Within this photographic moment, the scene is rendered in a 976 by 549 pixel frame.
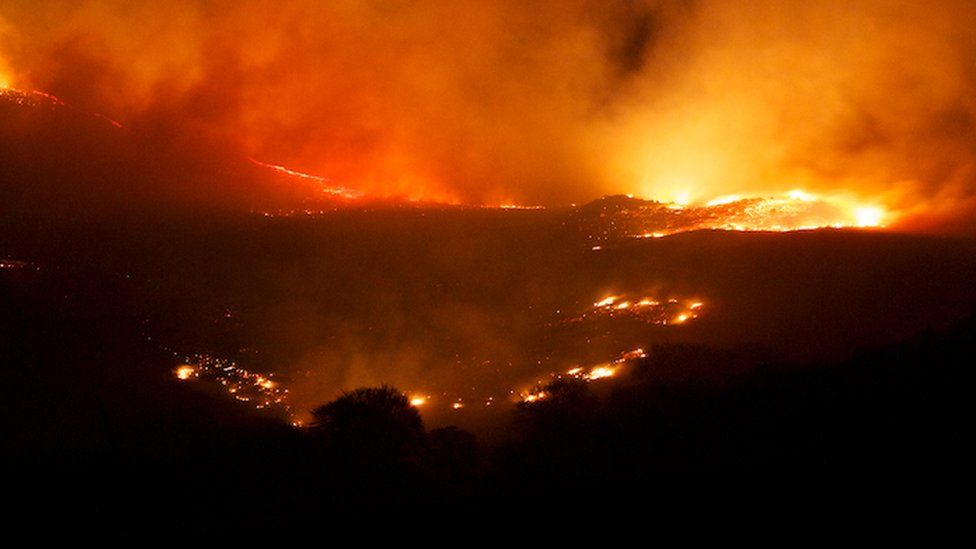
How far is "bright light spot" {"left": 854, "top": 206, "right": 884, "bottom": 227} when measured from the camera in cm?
2016

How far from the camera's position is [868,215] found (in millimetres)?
20578

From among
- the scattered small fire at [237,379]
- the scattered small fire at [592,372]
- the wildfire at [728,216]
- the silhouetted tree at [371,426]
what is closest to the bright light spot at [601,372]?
the scattered small fire at [592,372]

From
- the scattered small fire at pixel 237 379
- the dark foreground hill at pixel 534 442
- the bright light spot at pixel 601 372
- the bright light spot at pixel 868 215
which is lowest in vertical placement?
the dark foreground hill at pixel 534 442

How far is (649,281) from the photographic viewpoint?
15.8 metres

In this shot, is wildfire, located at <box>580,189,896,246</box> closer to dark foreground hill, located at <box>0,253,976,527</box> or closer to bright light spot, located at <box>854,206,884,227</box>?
bright light spot, located at <box>854,206,884,227</box>

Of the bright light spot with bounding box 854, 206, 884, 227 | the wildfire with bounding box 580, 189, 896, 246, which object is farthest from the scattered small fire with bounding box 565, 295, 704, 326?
the bright light spot with bounding box 854, 206, 884, 227

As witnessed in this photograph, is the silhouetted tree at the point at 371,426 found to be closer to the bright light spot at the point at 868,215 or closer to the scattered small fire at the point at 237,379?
the scattered small fire at the point at 237,379

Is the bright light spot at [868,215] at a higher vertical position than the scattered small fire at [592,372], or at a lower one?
higher

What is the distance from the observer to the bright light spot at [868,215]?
2016cm

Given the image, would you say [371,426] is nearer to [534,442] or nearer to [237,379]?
[534,442]

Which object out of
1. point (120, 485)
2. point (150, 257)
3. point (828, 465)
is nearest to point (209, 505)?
point (120, 485)

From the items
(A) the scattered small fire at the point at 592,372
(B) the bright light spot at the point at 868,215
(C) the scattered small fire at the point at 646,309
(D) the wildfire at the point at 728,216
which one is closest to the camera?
(A) the scattered small fire at the point at 592,372

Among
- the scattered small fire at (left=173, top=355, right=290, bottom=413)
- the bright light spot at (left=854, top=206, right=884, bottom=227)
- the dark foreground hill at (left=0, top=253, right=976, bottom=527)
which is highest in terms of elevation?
the bright light spot at (left=854, top=206, right=884, bottom=227)

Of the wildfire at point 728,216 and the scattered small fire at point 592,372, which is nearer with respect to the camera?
the scattered small fire at point 592,372
